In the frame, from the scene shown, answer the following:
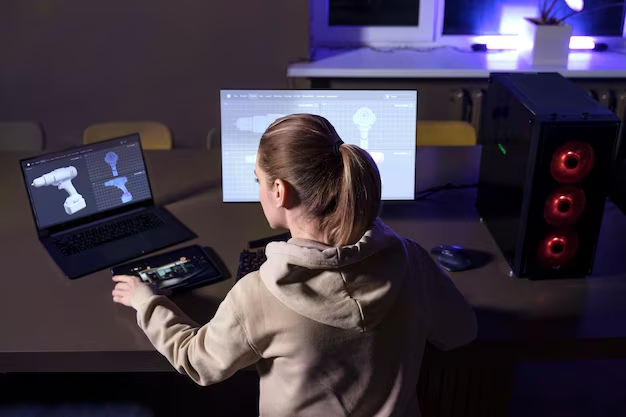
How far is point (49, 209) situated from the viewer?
169 cm

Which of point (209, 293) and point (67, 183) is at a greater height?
point (67, 183)

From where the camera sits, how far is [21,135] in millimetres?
2977

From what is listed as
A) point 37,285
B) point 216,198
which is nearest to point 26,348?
point 37,285

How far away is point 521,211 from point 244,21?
2151 mm

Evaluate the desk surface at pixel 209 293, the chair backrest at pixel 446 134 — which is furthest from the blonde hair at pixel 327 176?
the chair backrest at pixel 446 134

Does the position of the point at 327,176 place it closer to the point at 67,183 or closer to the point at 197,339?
the point at 197,339

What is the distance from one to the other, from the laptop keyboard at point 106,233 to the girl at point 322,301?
560 mm

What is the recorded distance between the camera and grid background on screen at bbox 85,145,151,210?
1.72 meters

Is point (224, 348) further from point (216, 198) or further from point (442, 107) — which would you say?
point (442, 107)

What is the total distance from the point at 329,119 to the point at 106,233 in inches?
25.8

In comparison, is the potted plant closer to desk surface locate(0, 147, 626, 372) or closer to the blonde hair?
desk surface locate(0, 147, 626, 372)

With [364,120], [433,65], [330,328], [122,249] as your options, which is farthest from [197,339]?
[433,65]

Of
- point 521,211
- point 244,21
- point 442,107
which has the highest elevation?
point 244,21

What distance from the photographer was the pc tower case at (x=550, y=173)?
1371 millimetres
